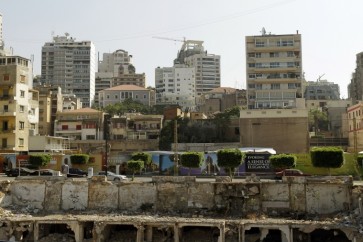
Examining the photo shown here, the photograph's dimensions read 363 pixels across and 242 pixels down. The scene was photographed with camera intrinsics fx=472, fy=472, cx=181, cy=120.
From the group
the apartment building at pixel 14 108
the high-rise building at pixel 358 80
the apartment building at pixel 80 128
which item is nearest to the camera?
the apartment building at pixel 14 108

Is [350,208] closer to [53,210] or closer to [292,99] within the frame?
[53,210]

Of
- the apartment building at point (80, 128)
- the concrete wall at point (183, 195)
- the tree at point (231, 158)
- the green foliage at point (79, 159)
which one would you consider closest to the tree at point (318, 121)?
the apartment building at point (80, 128)

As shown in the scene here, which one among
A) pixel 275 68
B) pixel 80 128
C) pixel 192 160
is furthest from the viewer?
pixel 80 128

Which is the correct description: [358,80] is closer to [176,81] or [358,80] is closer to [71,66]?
[176,81]

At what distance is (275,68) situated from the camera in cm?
9100

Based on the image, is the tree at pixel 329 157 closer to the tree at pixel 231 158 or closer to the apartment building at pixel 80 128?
the tree at pixel 231 158

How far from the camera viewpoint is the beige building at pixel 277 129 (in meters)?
78.6

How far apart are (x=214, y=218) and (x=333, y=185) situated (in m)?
9.74

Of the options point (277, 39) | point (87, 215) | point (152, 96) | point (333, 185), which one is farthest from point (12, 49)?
point (333, 185)

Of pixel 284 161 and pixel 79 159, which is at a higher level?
pixel 79 159

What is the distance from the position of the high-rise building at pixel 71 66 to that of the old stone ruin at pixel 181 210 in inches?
5763

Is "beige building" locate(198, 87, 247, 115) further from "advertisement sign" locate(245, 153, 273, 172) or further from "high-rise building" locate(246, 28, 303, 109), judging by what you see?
"advertisement sign" locate(245, 153, 273, 172)

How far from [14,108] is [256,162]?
37389 millimetres

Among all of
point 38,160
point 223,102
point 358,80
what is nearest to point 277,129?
point 38,160
